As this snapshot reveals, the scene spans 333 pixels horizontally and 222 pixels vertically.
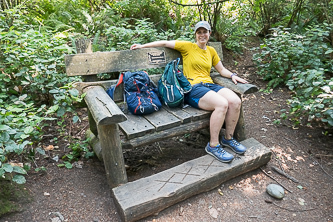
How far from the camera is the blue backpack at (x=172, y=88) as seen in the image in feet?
10.1

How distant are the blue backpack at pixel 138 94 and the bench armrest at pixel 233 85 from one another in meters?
0.96

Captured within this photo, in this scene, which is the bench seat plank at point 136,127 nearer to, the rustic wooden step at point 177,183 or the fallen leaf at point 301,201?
the rustic wooden step at point 177,183

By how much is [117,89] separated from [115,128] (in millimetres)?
753

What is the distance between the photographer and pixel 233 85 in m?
3.26

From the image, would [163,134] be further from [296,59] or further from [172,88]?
[296,59]

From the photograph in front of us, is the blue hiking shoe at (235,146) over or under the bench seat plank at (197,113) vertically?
under

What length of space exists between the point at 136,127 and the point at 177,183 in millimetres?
705

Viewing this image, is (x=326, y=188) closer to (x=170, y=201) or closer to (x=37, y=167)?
(x=170, y=201)

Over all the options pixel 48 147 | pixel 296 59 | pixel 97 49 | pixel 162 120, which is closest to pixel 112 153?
pixel 162 120

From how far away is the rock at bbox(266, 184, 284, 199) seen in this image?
277 cm

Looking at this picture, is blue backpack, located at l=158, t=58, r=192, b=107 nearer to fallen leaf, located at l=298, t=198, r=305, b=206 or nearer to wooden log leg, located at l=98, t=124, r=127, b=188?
wooden log leg, located at l=98, t=124, r=127, b=188

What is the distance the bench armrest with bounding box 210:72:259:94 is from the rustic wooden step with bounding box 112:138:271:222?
0.73 meters

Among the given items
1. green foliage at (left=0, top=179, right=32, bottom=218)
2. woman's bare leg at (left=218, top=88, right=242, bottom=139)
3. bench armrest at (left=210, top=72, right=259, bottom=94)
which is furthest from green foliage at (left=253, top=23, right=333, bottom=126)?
green foliage at (left=0, top=179, right=32, bottom=218)

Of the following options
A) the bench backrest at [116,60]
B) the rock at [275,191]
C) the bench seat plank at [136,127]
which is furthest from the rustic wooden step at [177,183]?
the bench backrest at [116,60]
